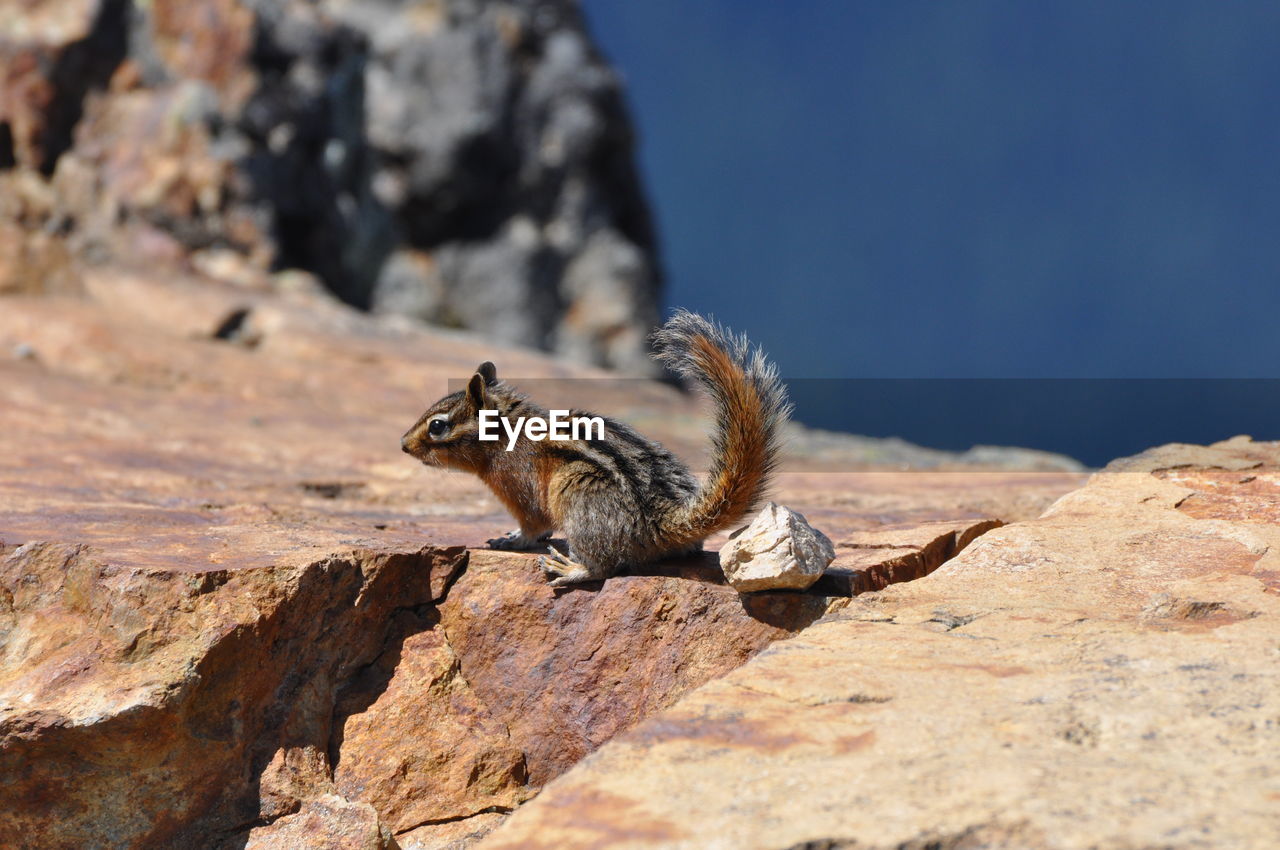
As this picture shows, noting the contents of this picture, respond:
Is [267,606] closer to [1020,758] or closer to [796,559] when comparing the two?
[796,559]

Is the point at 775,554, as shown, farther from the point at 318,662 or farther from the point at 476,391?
the point at 318,662

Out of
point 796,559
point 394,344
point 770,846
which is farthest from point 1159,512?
point 394,344

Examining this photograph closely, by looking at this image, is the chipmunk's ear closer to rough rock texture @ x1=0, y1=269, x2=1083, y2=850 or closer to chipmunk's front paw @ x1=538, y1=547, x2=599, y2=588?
rough rock texture @ x1=0, y1=269, x2=1083, y2=850

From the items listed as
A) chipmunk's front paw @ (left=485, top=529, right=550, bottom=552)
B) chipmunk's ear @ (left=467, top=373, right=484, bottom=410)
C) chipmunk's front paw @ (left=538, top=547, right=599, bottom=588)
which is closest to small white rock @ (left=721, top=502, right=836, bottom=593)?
chipmunk's front paw @ (left=538, top=547, right=599, bottom=588)

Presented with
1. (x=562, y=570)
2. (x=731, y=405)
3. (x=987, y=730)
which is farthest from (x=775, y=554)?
(x=987, y=730)

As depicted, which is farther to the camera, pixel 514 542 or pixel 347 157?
pixel 347 157
